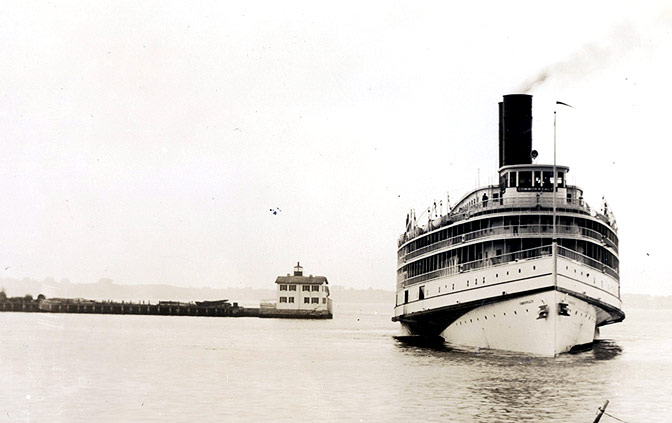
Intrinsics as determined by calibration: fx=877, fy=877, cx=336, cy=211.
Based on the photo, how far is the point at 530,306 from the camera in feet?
136

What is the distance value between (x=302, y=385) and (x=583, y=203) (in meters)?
20.6

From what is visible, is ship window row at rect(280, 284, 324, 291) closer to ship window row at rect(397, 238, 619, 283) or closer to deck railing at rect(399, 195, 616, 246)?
deck railing at rect(399, 195, 616, 246)

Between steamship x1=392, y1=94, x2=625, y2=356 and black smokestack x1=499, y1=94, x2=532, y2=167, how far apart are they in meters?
0.06

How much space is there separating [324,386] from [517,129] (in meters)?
22.7

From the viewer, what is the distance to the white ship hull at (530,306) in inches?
1608

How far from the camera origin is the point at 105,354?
5072 cm

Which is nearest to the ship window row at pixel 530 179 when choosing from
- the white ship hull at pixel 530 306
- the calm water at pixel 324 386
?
the white ship hull at pixel 530 306

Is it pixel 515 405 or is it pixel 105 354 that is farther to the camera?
pixel 105 354

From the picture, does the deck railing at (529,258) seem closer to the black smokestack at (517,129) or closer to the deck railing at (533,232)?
the deck railing at (533,232)

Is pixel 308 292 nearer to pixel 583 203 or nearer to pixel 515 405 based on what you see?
pixel 583 203

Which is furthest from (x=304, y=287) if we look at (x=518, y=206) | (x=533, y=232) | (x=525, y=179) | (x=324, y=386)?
(x=324, y=386)

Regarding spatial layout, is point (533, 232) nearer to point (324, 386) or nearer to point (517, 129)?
point (517, 129)

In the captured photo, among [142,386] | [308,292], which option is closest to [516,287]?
[142,386]

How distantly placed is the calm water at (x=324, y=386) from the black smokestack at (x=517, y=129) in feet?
38.9
